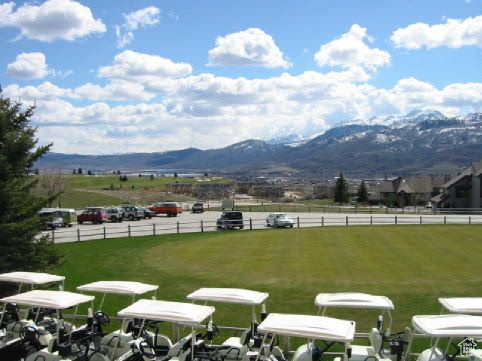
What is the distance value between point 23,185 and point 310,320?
14439 millimetres

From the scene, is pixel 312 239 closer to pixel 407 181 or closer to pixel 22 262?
pixel 22 262

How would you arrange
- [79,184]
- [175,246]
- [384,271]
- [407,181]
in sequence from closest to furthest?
[384,271] < [175,246] < [407,181] < [79,184]

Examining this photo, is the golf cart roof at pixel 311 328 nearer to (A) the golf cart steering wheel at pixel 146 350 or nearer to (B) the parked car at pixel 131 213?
(A) the golf cart steering wheel at pixel 146 350

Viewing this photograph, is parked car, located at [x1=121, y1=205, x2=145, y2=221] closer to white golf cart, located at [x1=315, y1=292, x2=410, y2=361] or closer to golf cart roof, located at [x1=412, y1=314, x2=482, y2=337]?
white golf cart, located at [x1=315, y1=292, x2=410, y2=361]

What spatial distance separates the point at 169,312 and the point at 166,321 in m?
0.18

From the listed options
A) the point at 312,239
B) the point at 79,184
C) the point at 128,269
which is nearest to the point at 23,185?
the point at 128,269

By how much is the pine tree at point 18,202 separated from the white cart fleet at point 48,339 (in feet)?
23.1

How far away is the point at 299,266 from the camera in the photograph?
26.1 metres

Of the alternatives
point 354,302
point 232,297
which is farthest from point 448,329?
point 232,297

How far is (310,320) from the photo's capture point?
33.4 ft

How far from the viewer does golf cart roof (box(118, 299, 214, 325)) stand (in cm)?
1084

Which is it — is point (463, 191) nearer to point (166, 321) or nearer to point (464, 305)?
point (464, 305)

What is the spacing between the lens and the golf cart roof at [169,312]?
1084cm

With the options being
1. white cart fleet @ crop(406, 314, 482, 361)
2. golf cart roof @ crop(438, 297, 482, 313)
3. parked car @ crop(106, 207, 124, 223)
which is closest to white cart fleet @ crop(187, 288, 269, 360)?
white cart fleet @ crop(406, 314, 482, 361)
